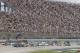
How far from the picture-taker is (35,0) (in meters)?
41.1

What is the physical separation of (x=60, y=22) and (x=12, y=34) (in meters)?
8.54

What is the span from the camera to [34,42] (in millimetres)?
32000

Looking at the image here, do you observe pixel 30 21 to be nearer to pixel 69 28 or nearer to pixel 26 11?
pixel 26 11

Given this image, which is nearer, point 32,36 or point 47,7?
point 32,36

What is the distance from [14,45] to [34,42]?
243cm

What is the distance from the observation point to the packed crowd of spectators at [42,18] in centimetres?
3588

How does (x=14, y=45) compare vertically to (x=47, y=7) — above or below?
below

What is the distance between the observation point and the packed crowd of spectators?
35875 mm

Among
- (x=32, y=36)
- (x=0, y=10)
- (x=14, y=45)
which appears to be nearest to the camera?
(x=14, y=45)

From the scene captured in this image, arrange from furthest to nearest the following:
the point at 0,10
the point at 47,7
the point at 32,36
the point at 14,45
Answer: the point at 47,7
the point at 0,10
the point at 32,36
the point at 14,45

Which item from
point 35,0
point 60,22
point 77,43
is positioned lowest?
point 77,43

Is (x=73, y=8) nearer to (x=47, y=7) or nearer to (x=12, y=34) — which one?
(x=47, y=7)

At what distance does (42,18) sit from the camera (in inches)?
1543

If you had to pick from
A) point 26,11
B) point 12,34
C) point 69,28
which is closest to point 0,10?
point 26,11
